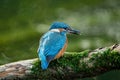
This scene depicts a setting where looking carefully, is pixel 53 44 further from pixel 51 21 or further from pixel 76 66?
pixel 51 21

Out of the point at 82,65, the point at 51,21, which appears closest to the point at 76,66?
the point at 82,65

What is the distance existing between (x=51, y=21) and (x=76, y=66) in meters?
3.66

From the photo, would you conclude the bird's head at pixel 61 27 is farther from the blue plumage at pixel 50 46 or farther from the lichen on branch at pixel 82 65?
the lichen on branch at pixel 82 65

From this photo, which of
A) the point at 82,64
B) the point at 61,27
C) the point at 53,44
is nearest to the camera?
the point at 82,64

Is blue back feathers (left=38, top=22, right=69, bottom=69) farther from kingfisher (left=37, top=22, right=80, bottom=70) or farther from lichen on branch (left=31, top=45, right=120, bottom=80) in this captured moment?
lichen on branch (left=31, top=45, right=120, bottom=80)

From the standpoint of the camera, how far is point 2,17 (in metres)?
10.0

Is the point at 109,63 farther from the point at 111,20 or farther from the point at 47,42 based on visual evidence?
the point at 111,20

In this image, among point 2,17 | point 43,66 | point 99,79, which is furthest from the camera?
point 2,17

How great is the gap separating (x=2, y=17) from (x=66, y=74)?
4.12 metres

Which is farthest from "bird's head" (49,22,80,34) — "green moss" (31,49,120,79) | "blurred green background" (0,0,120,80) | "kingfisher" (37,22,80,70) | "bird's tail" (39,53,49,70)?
"blurred green background" (0,0,120,80)

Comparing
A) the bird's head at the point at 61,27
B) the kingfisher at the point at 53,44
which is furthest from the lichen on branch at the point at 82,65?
the bird's head at the point at 61,27

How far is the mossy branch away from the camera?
5.99 m

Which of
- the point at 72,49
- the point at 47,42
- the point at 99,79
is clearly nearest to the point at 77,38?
the point at 72,49

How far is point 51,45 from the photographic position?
613 centimetres
